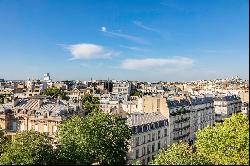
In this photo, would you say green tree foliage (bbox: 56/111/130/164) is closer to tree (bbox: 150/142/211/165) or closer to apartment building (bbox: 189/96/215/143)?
tree (bbox: 150/142/211/165)

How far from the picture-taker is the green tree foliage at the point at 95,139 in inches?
1642

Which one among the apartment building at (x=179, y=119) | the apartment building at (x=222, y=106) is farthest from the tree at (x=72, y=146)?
the apartment building at (x=222, y=106)

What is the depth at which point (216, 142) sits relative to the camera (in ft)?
135

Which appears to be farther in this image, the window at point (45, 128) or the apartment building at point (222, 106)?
the apartment building at point (222, 106)

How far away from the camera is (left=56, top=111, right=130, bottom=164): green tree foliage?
137 ft

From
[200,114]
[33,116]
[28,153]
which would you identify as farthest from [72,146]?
[200,114]

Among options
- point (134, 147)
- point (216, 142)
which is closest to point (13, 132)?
point (134, 147)

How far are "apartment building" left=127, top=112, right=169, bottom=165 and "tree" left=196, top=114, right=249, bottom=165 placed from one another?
16806 millimetres

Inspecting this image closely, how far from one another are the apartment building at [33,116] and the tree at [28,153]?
2161 cm

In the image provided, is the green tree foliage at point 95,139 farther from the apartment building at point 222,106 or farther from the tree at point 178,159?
the apartment building at point 222,106

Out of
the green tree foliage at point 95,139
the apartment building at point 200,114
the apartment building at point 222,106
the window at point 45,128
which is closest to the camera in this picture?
the green tree foliage at point 95,139

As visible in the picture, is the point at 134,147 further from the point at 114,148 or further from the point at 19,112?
the point at 19,112

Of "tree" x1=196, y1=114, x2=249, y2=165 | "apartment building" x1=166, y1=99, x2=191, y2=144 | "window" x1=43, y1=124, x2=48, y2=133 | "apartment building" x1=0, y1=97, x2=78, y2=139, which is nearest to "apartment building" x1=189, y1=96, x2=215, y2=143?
"apartment building" x1=166, y1=99, x2=191, y2=144

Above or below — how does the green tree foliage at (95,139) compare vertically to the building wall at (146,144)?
above
